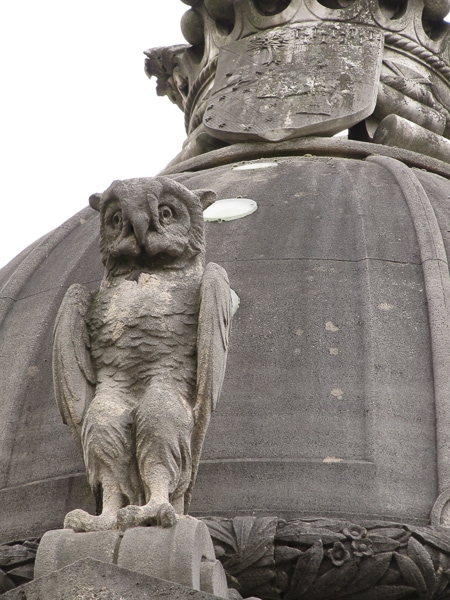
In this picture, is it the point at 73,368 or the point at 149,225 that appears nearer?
the point at 73,368

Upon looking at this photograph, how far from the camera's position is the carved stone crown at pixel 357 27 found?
2581cm

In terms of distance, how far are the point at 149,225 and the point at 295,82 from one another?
1078 cm

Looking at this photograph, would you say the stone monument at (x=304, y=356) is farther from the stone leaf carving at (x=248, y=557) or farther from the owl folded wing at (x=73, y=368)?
the owl folded wing at (x=73, y=368)

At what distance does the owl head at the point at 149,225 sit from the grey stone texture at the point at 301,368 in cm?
255

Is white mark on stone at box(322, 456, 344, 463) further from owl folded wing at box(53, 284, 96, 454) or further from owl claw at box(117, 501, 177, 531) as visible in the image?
owl claw at box(117, 501, 177, 531)

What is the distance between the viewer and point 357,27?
25.6 m

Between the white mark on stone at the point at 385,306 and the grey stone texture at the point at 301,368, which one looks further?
the white mark on stone at the point at 385,306

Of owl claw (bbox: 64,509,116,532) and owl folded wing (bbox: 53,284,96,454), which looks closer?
owl claw (bbox: 64,509,116,532)

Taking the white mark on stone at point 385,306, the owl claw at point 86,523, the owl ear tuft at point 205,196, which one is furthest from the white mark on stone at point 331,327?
the owl claw at point 86,523

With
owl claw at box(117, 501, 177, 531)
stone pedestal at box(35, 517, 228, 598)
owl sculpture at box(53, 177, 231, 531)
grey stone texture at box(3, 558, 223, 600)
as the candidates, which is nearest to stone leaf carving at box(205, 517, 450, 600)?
owl sculpture at box(53, 177, 231, 531)

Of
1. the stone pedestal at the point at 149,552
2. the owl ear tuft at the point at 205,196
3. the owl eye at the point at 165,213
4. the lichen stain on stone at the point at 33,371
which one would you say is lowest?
the lichen stain on stone at the point at 33,371

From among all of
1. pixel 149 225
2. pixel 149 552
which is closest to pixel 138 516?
pixel 149 552

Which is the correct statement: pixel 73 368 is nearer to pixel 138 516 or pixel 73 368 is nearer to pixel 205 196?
pixel 138 516

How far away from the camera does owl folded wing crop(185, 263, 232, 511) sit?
13.6 meters
